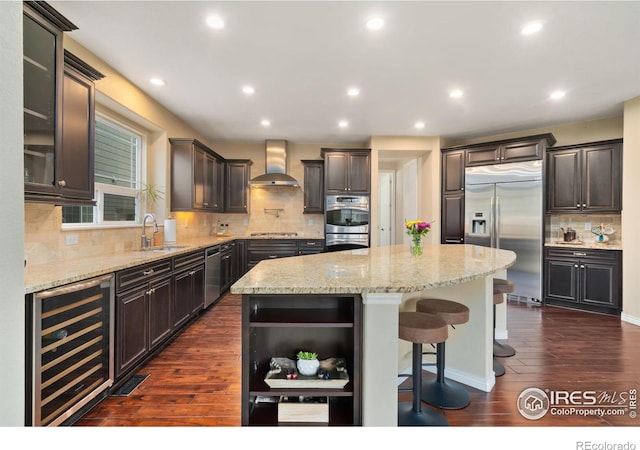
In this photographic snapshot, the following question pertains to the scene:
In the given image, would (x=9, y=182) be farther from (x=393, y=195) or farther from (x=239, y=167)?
(x=393, y=195)

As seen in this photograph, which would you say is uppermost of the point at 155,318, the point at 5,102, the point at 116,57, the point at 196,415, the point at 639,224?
the point at 116,57

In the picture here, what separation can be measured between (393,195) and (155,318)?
6320 millimetres

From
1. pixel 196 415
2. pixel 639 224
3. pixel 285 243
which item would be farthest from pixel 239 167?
pixel 639 224

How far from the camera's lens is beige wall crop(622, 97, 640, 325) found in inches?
146

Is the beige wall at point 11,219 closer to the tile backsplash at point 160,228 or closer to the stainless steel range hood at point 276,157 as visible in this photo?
the tile backsplash at point 160,228

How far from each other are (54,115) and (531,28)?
3.53 metres

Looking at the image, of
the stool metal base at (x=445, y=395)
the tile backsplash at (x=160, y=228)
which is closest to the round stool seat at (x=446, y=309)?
the stool metal base at (x=445, y=395)

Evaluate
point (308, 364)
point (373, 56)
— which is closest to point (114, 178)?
point (373, 56)

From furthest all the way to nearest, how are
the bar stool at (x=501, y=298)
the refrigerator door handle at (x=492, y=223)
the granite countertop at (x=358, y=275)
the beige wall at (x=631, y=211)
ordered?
1. the refrigerator door handle at (x=492, y=223)
2. the beige wall at (x=631, y=211)
3. the bar stool at (x=501, y=298)
4. the granite countertop at (x=358, y=275)

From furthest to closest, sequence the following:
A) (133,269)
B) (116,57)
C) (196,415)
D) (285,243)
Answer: (285,243) < (116,57) < (133,269) < (196,415)

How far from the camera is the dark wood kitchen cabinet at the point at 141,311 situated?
217 cm

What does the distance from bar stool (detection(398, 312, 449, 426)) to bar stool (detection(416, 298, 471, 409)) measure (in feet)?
0.43

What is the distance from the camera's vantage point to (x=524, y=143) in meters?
4.59

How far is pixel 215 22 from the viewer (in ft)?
7.63
